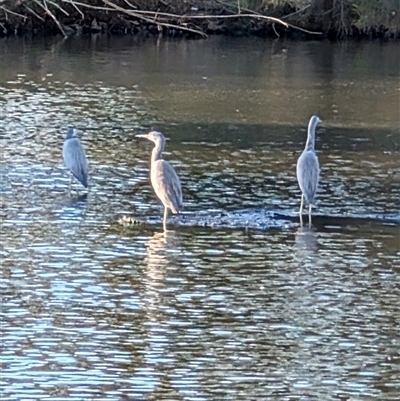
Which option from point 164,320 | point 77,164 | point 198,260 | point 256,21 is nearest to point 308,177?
point 198,260

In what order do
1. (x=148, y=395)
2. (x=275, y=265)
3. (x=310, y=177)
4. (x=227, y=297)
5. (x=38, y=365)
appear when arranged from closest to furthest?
(x=148, y=395), (x=38, y=365), (x=227, y=297), (x=275, y=265), (x=310, y=177)

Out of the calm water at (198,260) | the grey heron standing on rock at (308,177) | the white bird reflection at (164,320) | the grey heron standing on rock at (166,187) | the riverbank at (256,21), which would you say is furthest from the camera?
the riverbank at (256,21)

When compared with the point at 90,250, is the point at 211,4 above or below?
above

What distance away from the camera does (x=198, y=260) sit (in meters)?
11.6

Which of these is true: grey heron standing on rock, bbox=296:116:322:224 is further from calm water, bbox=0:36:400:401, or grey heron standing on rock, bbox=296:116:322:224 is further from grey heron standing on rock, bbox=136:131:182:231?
grey heron standing on rock, bbox=136:131:182:231

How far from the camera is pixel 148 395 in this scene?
8062 millimetres

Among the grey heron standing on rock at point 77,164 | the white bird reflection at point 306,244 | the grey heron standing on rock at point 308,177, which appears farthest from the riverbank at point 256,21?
the white bird reflection at point 306,244

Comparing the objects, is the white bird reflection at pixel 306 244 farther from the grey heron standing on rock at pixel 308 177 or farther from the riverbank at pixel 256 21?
the riverbank at pixel 256 21

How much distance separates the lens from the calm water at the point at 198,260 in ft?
28.2

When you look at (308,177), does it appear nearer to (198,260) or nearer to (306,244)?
(306,244)

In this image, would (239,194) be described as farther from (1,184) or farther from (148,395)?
(148,395)

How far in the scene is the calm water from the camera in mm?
8586

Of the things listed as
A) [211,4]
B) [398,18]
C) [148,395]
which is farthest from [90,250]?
[398,18]

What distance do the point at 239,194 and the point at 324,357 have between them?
549 centimetres
